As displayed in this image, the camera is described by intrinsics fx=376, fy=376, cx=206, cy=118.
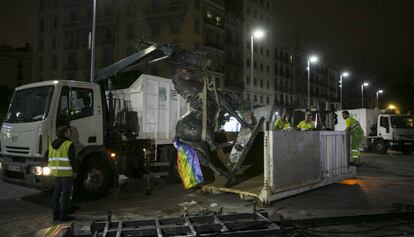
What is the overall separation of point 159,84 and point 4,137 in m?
4.15

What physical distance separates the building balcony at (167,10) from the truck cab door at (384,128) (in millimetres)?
31853

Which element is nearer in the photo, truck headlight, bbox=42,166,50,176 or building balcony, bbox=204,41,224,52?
truck headlight, bbox=42,166,50,176

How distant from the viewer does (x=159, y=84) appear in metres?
10.7

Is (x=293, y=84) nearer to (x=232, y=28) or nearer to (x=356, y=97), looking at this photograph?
(x=232, y=28)

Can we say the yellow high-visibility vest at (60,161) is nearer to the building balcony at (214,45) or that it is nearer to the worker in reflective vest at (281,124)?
the worker in reflective vest at (281,124)

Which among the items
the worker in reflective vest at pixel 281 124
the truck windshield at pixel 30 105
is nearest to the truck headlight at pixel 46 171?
the truck windshield at pixel 30 105

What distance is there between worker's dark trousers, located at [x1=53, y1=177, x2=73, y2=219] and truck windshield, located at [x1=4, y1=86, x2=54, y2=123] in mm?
1585

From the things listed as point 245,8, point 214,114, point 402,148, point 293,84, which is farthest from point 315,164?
point 293,84

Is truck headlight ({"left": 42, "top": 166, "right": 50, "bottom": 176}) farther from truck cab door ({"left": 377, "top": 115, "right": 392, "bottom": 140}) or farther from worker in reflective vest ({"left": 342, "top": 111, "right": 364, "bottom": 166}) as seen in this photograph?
truck cab door ({"left": 377, "top": 115, "right": 392, "bottom": 140})

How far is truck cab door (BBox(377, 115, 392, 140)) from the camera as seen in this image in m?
22.9

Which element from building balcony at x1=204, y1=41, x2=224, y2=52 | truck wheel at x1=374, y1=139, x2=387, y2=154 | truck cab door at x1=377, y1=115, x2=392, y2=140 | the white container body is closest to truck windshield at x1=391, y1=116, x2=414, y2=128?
truck cab door at x1=377, y1=115, x2=392, y2=140

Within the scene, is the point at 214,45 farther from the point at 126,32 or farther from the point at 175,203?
the point at 175,203

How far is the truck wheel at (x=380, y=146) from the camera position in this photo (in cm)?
2311

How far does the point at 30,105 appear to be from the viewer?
8.24 metres
